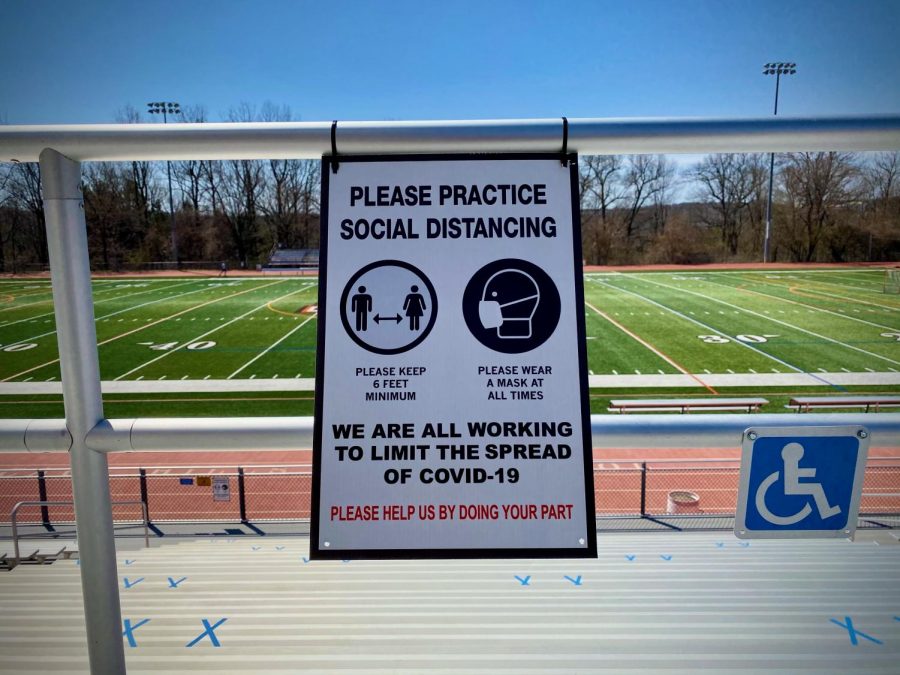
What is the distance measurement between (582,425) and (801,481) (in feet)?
1.82

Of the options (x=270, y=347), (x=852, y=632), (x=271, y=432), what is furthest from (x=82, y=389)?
(x=270, y=347)

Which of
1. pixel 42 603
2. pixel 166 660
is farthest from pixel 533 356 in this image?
pixel 42 603

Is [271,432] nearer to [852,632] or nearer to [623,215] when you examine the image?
[852,632]

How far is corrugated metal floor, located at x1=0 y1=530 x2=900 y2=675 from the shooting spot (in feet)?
5.57

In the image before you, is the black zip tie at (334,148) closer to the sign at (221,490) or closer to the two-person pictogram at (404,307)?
the two-person pictogram at (404,307)

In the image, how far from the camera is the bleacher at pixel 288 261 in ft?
187

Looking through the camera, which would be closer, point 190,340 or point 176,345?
point 176,345

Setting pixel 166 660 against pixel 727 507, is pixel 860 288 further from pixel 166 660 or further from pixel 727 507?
pixel 166 660

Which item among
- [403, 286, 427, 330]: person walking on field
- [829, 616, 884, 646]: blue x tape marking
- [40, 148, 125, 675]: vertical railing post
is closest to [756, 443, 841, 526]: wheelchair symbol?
[829, 616, 884, 646]: blue x tape marking

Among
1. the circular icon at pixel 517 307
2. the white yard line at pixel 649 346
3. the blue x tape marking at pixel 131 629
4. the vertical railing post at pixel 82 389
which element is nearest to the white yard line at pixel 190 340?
the white yard line at pixel 649 346

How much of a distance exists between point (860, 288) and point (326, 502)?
176ft

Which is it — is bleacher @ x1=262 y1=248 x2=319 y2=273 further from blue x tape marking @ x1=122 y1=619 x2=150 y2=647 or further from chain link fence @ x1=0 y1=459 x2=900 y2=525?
blue x tape marking @ x1=122 y1=619 x2=150 y2=647

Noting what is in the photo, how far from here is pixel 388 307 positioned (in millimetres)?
1252

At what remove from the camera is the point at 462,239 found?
1257 millimetres
